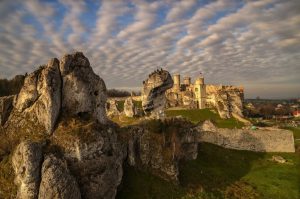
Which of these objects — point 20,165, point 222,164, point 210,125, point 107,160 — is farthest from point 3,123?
point 210,125

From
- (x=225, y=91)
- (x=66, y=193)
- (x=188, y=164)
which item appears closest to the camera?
(x=66, y=193)

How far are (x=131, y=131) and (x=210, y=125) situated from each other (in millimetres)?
26499

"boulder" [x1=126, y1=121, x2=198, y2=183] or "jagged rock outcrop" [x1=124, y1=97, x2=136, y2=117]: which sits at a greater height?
"jagged rock outcrop" [x1=124, y1=97, x2=136, y2=117]

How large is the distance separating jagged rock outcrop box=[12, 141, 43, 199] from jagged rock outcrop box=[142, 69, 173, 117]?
19466 millimetres

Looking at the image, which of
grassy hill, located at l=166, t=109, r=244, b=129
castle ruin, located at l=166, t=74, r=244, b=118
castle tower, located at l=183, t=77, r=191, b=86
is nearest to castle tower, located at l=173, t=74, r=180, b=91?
castle ruin, located at l=166, t=74, r=244, b=118

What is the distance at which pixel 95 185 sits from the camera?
2555cm

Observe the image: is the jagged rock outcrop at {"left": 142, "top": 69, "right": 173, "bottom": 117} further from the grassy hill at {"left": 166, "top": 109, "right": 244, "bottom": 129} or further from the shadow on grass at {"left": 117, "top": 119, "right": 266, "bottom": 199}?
the grassy hill at {"left": 166, "top": 109, "right": 244, "bottom": 129}

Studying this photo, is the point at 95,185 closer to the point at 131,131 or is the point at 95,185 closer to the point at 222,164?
the point at 131,131

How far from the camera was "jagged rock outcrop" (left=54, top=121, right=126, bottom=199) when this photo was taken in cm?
2498

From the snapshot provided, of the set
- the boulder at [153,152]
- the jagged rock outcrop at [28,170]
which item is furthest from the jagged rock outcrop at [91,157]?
the boulder at [153,152]

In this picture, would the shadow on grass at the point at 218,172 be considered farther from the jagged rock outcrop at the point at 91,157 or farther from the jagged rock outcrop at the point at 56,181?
the jagged rock outcrop at the point at 56,181

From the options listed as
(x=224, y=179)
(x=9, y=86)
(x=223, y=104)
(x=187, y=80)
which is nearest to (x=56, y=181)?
(x=224, y=179)

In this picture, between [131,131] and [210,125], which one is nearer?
[131,131]

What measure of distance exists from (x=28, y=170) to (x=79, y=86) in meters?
8.69
